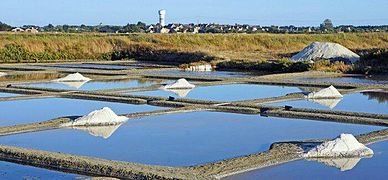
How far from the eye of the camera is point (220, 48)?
2741 cm

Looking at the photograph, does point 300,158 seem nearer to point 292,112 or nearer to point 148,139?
point 148,139

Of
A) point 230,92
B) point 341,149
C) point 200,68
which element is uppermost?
point 341,149

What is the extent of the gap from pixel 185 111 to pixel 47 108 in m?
1.80

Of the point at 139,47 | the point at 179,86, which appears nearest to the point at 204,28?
the point at 139,47

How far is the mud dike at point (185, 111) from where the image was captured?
480cm

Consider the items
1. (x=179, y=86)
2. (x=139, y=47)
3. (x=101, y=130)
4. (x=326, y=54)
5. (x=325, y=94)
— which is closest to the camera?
(x=101, y=130)

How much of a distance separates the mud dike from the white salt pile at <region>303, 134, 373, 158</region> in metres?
0.14

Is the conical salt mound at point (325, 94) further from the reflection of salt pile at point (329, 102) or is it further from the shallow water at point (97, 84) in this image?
the shallow water at point (97, 84)

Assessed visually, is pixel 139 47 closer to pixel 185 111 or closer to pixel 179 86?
pixel 179 86

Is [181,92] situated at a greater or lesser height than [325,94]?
lesser

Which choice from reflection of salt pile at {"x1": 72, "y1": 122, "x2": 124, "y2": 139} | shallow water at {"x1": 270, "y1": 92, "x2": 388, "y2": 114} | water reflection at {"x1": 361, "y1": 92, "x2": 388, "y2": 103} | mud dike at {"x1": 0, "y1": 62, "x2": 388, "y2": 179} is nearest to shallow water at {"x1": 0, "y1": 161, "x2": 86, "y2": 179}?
mud dike at {"x1": 0, "y1": 62, "x2": 388, "y2": 179}

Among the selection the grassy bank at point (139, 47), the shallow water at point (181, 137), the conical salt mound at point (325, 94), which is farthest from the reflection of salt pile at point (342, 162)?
the grassy bank at point (139, 47)

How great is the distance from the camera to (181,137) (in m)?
6.38

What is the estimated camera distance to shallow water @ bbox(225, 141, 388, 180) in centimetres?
468
